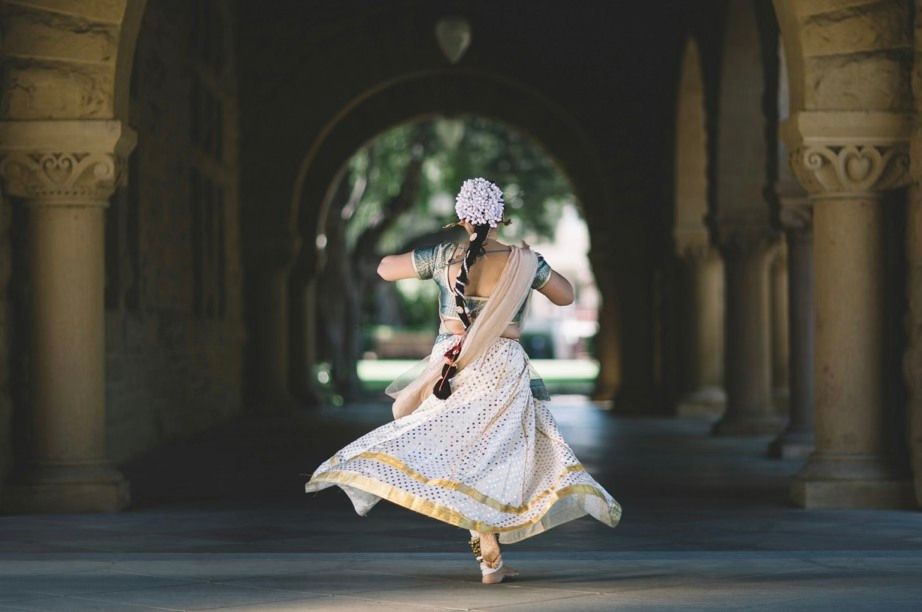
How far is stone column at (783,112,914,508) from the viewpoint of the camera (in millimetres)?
11250

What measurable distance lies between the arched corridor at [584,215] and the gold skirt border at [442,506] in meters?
0.72

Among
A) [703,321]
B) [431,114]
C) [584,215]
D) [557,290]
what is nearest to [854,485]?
[557,290]

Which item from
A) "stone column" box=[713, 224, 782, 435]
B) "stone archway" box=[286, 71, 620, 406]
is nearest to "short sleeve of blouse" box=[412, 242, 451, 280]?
"stone column" box=[713, 224, 782, 435]

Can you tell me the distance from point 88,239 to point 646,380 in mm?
14779

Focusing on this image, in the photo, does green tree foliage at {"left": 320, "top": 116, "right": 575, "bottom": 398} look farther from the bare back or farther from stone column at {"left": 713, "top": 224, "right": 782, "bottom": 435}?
the bare back

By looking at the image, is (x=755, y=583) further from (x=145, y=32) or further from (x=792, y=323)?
(x=145, y=32)

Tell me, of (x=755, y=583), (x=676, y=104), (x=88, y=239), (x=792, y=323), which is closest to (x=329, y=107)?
(x=676, y=104)

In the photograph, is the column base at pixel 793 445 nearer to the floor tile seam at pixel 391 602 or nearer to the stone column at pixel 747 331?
the stone column at pixel 747 331

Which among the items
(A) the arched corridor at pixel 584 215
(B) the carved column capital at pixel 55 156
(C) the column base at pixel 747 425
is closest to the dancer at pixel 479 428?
(A) the arched corridor at pixel 584 215

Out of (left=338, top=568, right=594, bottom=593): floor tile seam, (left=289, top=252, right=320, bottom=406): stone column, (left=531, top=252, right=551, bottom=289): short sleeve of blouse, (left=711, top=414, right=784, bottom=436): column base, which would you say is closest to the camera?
(left=338, top=568, right=594, bottom=593): floor tile seam

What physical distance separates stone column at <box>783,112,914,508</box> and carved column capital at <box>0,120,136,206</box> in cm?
423

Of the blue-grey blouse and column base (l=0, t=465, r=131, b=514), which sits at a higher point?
the blue-grey blouse

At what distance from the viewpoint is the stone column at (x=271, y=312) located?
23953 mm

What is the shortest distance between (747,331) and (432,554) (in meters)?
10.1
